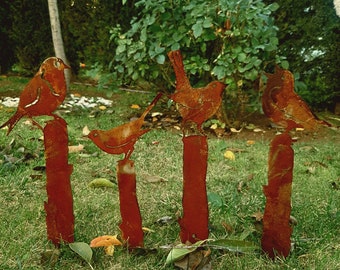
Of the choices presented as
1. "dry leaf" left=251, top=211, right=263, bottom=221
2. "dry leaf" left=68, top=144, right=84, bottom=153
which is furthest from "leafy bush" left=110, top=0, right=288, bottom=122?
"dry leaf" left=251, top=211, right=263, bottom=221

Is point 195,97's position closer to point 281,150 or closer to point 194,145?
point 194,145

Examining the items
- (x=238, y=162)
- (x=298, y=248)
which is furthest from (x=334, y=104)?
(x=298, y=248)

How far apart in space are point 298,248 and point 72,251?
87 cm

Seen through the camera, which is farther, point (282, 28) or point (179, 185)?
point (282, 28)

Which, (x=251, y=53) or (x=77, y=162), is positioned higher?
(x=251, y=53)

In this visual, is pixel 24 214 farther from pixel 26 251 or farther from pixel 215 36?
pixel 215 36

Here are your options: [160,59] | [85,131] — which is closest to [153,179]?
[85,131]

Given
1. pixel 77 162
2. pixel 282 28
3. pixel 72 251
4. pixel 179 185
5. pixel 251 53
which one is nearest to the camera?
pixel 72 251

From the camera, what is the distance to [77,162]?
300 centimetres

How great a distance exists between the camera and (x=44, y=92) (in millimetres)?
1496

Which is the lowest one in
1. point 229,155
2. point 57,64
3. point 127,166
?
point 229,155

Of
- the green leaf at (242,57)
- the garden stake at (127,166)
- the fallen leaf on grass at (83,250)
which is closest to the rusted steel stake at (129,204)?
the garden stake at (127,166)

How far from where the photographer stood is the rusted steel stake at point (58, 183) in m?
1.55

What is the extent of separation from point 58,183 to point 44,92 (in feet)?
1.10
